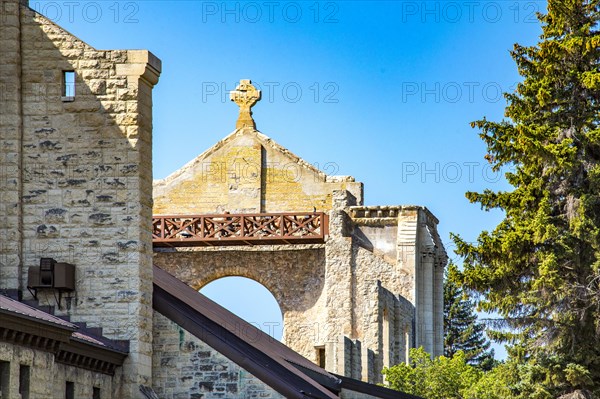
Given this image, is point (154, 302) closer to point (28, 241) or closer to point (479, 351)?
point (28, 241)

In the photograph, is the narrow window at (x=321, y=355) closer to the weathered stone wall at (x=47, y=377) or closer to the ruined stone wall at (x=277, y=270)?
the ruined stone wall at (x=277, y=270)

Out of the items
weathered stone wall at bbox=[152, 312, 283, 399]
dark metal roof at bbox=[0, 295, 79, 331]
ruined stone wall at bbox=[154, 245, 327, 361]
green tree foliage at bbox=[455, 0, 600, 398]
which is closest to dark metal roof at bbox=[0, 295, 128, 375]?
dark metal roof at bbox=[0, 295, 79, 331]

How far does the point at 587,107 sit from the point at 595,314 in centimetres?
454

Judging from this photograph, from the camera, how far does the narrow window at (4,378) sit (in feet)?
73.6

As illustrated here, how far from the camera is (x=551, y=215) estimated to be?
34.8 metres

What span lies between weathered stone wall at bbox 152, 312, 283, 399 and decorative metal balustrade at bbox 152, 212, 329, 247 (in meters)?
26.0

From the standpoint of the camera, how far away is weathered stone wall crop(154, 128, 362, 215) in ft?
189

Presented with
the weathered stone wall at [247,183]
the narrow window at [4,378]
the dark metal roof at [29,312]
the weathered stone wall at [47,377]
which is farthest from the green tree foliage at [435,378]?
the narrow window at [4,378]

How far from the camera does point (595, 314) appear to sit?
33.6 metres

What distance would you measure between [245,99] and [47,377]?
35999mm

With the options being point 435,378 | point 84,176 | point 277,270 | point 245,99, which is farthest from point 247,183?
point 84,176

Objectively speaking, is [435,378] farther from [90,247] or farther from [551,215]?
[90,247]

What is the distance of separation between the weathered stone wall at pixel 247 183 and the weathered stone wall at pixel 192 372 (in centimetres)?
3017

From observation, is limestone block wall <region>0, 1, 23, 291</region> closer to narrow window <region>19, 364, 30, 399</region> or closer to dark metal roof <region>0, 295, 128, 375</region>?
dark metal roof <region>0, 295, 128, 375</region>
